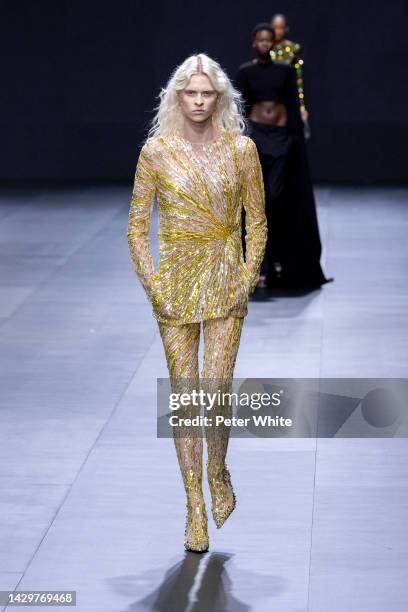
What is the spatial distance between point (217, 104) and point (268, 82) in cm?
441

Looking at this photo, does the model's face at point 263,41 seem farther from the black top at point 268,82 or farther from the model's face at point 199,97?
the model's face at point 199,97

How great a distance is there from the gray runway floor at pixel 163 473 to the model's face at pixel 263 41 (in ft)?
4.78

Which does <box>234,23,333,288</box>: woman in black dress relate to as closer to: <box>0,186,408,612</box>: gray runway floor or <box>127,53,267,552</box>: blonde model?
<box>0,186,408,612</box>: gray runway floor

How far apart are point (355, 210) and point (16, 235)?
10.0 feet

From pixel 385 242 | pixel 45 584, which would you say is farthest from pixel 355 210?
pixel 45 584

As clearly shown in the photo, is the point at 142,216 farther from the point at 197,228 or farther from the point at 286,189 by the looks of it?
the point at 286,189

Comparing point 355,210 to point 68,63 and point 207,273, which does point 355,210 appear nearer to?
point 68,63

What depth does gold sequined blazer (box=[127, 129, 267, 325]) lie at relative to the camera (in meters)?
3.91

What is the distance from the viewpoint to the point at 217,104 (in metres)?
3.95

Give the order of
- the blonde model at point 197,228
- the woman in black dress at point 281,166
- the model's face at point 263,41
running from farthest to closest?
the woman in black dress at point 281,166
the model's face at point 263,41
the blonde model at point 197,228

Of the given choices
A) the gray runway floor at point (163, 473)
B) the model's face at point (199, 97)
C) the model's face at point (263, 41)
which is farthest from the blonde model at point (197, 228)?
the model's face at point (263, 41)

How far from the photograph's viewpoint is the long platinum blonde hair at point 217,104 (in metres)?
3.89

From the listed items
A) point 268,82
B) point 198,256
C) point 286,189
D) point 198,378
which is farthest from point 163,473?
point 286,189

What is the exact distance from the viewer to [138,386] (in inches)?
240
